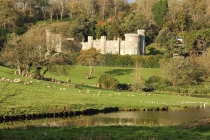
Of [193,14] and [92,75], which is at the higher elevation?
[193,14]

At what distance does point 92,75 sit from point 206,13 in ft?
190

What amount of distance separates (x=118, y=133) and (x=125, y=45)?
259ft

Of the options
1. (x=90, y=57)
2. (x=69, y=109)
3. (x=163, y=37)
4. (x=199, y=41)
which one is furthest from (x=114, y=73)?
(x=69, y=109)

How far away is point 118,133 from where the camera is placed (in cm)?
1856

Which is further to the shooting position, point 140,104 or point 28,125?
point 140,104

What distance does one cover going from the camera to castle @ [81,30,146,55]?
94.9 m

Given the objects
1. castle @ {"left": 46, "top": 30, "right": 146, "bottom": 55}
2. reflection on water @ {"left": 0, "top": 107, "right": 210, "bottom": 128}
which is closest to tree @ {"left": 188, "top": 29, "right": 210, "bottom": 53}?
castle @ {"left": 46, "top": 30, "right": 146, "bottom": 55}

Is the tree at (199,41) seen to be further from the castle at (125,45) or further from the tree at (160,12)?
the tree at (160,12)

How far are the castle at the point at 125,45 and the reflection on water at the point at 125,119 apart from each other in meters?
62.4

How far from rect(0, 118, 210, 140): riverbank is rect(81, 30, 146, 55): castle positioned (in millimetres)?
74325

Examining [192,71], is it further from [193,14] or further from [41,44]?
[193,14]

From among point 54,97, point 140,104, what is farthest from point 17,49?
point 140,104

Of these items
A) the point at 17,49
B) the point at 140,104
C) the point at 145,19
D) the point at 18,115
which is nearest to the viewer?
the point at 18,115

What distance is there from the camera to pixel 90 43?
324 feet
